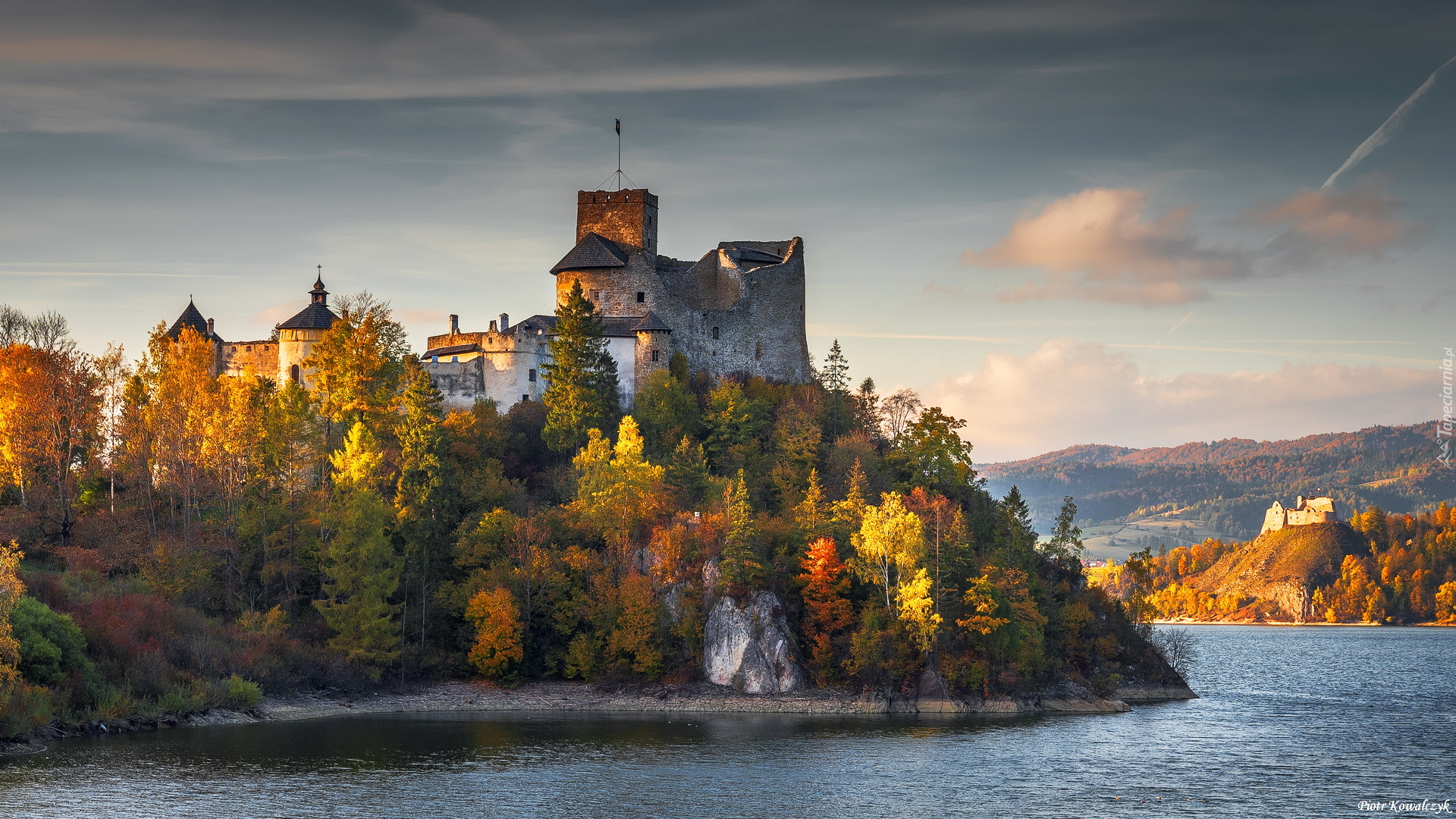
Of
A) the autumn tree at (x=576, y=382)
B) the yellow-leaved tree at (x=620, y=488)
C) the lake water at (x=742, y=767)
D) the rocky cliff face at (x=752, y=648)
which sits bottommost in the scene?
the lake water at (x=742, y=767)

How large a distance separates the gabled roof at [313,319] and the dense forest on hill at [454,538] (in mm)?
4861

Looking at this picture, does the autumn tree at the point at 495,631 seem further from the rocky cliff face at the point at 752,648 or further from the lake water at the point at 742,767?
the rocky cliff face at the point at 752,648

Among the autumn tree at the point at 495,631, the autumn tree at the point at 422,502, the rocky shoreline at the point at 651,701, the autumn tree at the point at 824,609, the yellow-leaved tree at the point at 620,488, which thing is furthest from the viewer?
the yellow-leaved tree at the point at 620,488

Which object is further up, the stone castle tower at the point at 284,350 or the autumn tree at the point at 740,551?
the stone castle tower at the point at 284,350

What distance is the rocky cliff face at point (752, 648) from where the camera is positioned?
73562 mm

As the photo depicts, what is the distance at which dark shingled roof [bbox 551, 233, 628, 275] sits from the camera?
91.6 metres

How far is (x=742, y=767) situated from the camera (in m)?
53.7

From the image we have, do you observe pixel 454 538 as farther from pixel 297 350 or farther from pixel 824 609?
pixel 824 609

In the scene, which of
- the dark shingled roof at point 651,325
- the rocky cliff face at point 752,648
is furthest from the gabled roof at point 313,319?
the rocky cliff face at point 752,648

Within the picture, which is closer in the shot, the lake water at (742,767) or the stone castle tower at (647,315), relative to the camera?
the lake water at (742,767)

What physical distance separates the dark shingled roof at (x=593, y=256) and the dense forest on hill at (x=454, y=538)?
383 inches

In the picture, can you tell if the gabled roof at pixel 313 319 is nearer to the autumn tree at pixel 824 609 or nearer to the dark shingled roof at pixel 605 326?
the dark shingled roof at pixel 605 326

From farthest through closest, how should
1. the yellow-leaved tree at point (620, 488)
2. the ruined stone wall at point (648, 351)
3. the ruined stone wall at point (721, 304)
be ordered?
the ruined stone wall at point (721, 304)
the ruined stone wall at point (648, 351)
the yellow-leaved tree at point (620, 488)

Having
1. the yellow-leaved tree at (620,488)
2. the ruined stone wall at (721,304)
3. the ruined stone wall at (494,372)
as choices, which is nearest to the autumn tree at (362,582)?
the yellow-leaved tree at (620,488)
